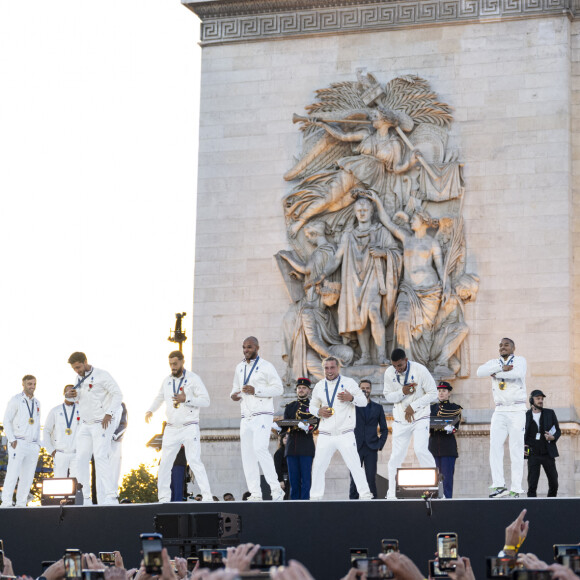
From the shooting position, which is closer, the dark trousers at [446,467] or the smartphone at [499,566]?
the smartphone at [499,566]

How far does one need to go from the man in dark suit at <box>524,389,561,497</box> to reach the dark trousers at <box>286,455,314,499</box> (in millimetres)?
3193

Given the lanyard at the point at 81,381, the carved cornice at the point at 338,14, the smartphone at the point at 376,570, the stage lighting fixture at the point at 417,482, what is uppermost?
the carved cornice at the point at 338,14

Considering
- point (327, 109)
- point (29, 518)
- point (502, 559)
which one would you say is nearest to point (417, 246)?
point (327, 109)

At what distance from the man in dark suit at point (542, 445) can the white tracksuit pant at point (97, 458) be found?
602cm

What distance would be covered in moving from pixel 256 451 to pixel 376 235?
662 centimetres

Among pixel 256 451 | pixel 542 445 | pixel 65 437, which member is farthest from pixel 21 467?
pixel 542 445

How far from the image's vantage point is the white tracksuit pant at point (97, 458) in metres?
20.0

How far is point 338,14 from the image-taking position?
26.3 meters

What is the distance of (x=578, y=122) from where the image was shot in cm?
2480

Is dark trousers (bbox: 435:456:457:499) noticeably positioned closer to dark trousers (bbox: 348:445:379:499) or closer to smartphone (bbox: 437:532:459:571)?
dark trousers (bbox: 348:445:379:499)

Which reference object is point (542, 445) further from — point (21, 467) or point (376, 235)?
point (21, 467)

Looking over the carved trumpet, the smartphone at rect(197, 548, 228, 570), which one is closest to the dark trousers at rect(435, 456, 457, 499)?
the carved trumpet

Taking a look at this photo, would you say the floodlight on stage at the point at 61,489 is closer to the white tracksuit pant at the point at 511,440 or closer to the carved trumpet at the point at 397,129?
the white tracksuit pant at the point at 511,440

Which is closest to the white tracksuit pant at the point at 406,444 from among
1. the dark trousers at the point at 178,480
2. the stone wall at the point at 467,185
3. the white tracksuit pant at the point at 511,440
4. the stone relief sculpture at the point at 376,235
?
the white tracksuit pant at the point at 511,440
